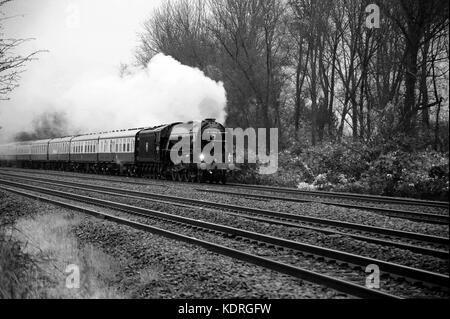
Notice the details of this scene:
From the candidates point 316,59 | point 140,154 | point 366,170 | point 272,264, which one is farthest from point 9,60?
point 316,59

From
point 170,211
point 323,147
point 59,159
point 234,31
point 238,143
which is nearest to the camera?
point 170,211

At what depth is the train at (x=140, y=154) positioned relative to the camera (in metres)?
21.0

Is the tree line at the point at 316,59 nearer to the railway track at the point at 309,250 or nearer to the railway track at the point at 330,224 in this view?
the railway track at the point at 330,224

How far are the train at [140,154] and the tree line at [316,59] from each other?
247 inches

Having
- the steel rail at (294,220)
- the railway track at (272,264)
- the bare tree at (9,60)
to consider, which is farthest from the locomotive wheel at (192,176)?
the bare tree at (9,60)

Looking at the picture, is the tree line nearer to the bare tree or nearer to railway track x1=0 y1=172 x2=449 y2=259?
railway track x1=0 y1=172 x2=449 y2=259

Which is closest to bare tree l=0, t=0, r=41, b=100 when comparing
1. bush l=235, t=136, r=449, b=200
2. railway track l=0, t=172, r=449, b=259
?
railway track l=0, t=172, r=449, b=259

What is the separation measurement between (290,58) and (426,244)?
2443 cm

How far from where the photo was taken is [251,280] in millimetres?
5980

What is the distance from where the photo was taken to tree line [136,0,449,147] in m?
17.5

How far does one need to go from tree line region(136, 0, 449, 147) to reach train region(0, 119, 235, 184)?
627cm
